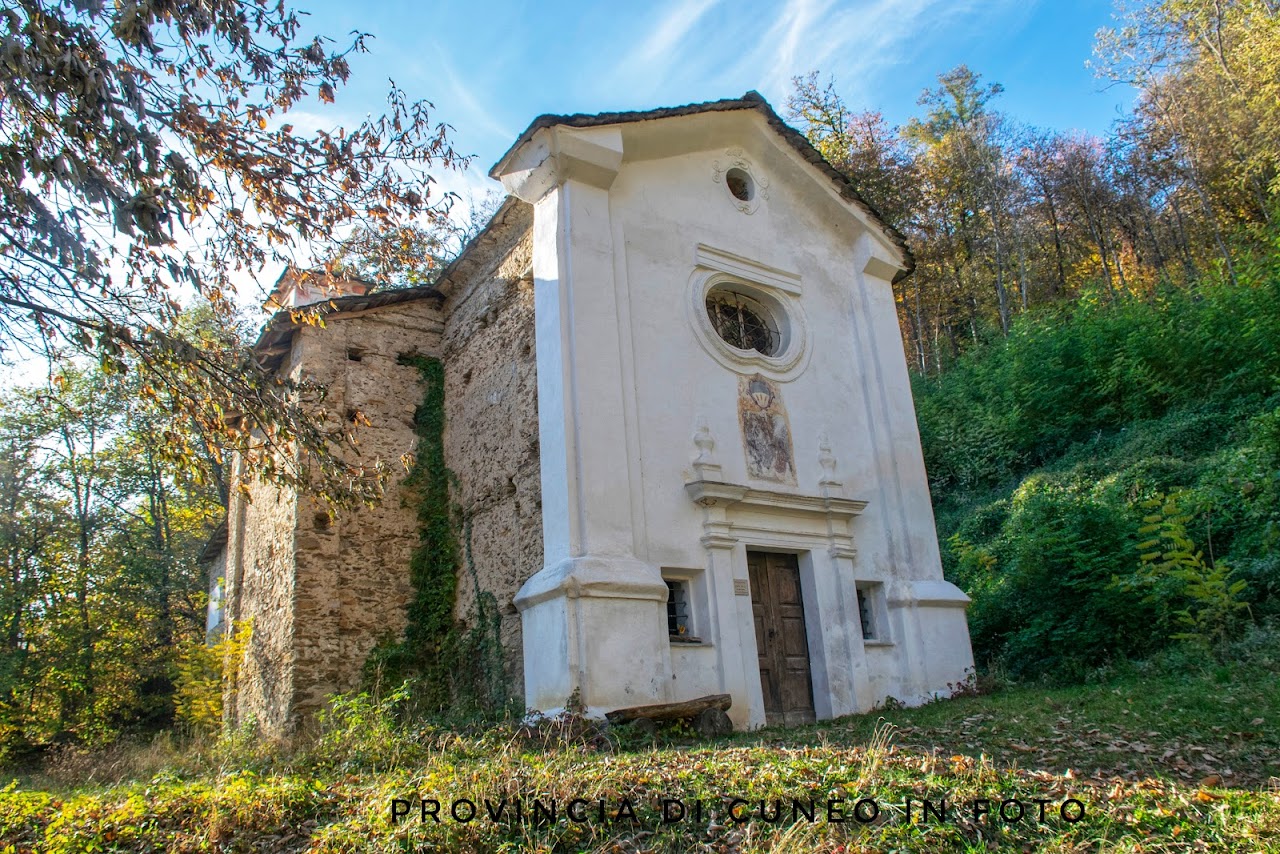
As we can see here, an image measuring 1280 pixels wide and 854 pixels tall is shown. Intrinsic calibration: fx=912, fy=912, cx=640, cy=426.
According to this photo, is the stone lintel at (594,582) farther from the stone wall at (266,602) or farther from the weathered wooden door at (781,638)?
the stone wall at (266,602)

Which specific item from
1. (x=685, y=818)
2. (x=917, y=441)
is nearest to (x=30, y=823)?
(x=685, y=818)

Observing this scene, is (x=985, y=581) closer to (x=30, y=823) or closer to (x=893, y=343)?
(x=893, y=343)

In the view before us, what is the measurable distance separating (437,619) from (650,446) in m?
3.80

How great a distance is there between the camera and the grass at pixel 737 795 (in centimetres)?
488

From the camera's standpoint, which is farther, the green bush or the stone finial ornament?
the green bush

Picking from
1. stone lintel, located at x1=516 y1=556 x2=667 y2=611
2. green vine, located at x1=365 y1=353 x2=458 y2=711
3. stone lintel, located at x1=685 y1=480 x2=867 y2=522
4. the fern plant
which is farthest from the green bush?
green vine, located at x1=365 y1=353 x2=458 y2=711

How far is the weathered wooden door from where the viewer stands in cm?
1015

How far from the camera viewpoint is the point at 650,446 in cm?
1005

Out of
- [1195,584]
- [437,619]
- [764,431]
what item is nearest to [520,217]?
[764,431]

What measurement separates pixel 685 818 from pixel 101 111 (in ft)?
17.4

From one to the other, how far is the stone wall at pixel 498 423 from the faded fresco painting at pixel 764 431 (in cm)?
257

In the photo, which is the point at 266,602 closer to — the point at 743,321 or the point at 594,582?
the point at 594,582

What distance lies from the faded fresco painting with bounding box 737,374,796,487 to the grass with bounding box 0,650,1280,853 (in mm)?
3912

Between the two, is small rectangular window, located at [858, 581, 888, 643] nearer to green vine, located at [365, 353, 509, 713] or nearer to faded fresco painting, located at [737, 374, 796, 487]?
faded fresco painting, located at [737, 374, 796, 487]
